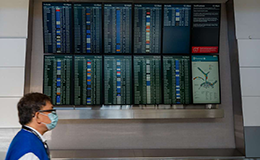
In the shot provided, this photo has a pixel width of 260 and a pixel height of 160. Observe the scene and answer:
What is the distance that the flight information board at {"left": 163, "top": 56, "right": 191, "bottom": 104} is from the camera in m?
2.67

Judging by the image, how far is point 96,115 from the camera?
2.55 meters

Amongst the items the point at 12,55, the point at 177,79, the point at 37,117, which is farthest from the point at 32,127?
the point at 177,79

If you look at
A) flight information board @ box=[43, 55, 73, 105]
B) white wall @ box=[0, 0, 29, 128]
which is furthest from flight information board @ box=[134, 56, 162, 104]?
white wall @ box=[0, 0, 29, 128]

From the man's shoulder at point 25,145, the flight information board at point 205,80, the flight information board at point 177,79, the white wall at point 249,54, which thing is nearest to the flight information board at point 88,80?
the flight information board at point 177,79

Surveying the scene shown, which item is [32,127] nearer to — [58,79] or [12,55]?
[58,79]

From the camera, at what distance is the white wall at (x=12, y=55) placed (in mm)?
2492

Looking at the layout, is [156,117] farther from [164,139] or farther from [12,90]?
[12,90]

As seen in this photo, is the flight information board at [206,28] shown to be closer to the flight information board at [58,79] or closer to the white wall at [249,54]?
the white wall at [249,54]

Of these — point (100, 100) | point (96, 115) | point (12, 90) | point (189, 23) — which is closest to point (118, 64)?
point (100, 100)

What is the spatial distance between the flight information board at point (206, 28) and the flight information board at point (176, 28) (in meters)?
0.08

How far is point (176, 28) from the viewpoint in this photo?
8.86ft

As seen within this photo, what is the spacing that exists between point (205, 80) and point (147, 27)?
900 mm

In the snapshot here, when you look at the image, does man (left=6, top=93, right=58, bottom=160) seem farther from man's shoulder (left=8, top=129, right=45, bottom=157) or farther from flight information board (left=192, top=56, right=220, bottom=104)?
flight information board (left=192, top=56, right=220, bottom=104)

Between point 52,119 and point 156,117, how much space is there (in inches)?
54.8
